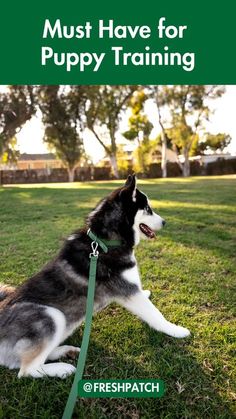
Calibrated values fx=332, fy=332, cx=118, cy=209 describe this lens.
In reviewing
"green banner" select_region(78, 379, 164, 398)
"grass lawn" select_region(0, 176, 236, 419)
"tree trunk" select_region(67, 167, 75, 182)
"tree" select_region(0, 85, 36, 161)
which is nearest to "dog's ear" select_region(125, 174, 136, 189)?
"grass lawn" select_region(0, 176, 236, 419)

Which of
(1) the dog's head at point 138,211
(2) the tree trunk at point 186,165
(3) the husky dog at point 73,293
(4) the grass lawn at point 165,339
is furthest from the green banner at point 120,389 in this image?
(2) the tree trunk at point 186,165

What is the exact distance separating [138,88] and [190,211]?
82.0 feet

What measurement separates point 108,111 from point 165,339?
3012cm

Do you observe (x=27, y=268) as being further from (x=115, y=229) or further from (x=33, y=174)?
(x=33, y=174)

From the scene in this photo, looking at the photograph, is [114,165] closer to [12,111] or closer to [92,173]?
[92,173]

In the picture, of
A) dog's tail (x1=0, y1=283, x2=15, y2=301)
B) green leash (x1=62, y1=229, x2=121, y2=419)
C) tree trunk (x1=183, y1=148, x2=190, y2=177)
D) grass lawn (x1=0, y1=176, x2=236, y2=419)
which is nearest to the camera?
green leash (x1=62, y1=229, x2=121, y2=419)

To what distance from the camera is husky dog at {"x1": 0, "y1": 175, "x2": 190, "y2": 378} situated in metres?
2.41

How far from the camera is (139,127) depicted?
35.8 metres

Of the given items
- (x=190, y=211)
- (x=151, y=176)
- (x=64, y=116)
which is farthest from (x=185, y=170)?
(x=190, y=211)

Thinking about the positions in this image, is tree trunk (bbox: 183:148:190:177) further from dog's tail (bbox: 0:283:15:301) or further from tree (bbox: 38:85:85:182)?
dog's tail (bbox: 0:283:15:301)

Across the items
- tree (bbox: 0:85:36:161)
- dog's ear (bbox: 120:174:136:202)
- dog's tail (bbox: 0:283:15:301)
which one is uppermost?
tree (bbox: 0:85:36:161)

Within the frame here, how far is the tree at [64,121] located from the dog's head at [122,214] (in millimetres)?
25532

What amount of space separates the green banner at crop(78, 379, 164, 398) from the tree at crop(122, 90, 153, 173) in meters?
29.1

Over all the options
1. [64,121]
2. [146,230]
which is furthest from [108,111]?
[146,230]
